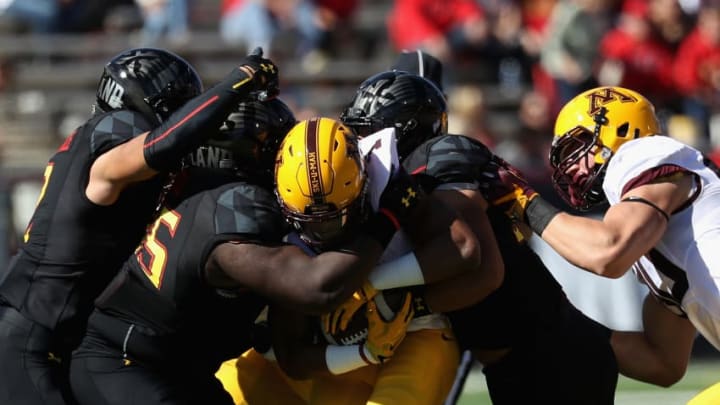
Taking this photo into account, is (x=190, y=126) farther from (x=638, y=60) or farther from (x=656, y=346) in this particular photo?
(x=638, y=60)

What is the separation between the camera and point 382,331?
4.93 m

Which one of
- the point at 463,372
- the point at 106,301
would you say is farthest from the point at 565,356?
the point at 106,301

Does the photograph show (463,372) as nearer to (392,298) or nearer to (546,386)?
(546,386)

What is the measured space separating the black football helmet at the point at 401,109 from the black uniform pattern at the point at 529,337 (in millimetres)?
145

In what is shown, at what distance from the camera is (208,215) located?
4676 millimetres

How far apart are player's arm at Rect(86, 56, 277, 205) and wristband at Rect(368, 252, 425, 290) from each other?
784 millimetres

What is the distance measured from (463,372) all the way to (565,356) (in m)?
0.73

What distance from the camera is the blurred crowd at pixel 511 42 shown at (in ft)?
38.5

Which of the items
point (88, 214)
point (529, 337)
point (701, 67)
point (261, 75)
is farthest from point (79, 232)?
point (701, 67)

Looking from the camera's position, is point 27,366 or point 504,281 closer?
point 27,366

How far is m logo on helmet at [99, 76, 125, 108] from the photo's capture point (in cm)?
520

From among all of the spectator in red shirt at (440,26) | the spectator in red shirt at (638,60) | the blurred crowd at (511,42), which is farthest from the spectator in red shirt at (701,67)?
the spectator in red shirt at (440,26)

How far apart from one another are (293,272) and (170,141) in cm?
64

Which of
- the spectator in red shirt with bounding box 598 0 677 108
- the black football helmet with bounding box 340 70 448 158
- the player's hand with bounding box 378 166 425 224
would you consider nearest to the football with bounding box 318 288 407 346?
the player's hand with bounding box 378 166 425 224
